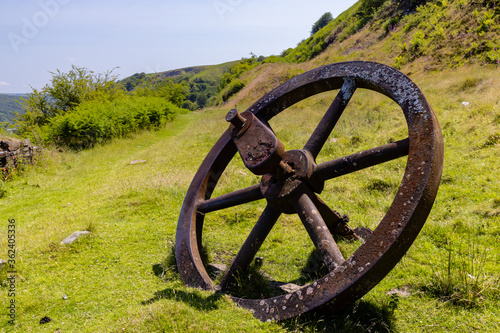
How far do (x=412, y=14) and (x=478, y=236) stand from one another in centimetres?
2240

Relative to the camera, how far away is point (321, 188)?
2961mm

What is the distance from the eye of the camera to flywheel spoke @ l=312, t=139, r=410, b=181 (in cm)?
253

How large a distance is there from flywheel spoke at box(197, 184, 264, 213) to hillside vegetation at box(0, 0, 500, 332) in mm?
821

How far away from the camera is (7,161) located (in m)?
9.61

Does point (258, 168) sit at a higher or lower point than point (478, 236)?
higher

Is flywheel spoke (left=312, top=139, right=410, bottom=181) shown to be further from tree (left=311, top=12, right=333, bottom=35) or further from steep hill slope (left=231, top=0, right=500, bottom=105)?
tree (left=311, top=12, right=333, bottom=35)

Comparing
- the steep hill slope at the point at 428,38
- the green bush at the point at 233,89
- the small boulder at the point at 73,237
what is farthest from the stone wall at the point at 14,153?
the green bush at the point at 233,89

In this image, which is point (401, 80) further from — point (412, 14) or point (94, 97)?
point (412, 14)

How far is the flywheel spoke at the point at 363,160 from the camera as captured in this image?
2531 mm

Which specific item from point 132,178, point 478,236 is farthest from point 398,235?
point 132,178

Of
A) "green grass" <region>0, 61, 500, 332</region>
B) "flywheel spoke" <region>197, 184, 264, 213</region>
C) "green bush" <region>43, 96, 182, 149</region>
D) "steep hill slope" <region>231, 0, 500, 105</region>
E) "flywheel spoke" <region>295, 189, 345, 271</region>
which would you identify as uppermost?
"steep hill slope" <region>231, 0, 500, 105</region>

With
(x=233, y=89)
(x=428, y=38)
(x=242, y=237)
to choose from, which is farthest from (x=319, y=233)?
(x=233, y=89)

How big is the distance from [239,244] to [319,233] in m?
2.03

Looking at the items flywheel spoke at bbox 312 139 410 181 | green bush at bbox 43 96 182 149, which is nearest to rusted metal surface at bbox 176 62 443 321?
flywheel spoke at bbox 312 139 410 181
